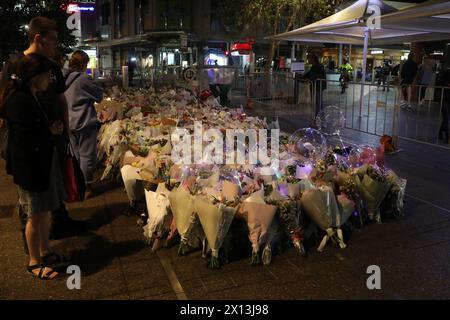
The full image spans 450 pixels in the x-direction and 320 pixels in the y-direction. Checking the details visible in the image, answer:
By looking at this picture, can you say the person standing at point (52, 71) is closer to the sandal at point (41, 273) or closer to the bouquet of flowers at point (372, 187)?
the sandal at point (41, 273)

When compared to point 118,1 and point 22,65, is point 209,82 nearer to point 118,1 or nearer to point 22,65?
point 22,65

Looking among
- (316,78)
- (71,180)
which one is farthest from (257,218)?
(316,78)

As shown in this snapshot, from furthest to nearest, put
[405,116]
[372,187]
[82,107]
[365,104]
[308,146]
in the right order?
1. [365,104]
2. [405,116]
3. [82,107]
4. [308,146]
5. [372,187]

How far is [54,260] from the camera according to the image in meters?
3.73

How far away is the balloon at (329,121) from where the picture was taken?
29.4ft

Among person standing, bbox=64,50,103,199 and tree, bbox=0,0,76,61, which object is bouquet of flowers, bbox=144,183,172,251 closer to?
person standing, bbox=64,50,103,199

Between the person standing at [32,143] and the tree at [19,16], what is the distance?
9.83 m

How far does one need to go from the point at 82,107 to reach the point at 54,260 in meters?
2.09

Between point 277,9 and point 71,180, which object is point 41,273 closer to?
point 71,180

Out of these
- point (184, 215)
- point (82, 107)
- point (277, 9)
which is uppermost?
point (277, 9)

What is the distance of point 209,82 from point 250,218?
33.9 ft

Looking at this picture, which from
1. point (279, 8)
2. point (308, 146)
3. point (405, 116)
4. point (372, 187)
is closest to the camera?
point (372, 187)

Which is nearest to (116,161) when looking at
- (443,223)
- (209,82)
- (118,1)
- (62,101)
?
(62,101)

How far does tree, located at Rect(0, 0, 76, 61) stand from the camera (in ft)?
38.8
